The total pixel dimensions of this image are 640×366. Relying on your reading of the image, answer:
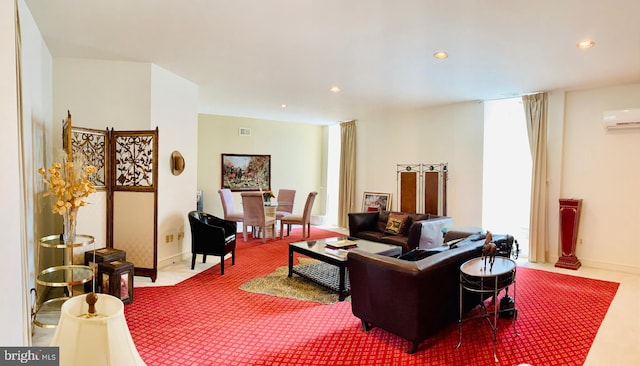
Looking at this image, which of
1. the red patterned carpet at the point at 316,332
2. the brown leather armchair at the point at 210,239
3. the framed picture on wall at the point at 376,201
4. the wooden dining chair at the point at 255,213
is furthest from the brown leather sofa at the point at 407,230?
the brown leather armchair at the point at 210,239

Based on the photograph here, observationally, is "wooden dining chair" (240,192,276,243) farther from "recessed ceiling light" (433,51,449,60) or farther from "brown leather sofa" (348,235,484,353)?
"recessed ceiling light" (433,51,449,60)

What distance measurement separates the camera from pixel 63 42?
3.79 metres

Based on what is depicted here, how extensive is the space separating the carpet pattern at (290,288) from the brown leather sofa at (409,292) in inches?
34.9

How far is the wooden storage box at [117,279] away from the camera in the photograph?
11.6ft

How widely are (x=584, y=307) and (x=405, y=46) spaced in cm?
341

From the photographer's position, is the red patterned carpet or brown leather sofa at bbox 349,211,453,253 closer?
the red patterned carpet

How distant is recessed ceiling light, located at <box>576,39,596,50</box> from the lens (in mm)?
3408

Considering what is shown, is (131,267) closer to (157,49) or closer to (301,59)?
(157,49)

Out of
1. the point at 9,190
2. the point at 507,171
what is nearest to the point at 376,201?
the point at 507,171

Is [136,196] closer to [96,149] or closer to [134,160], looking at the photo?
[134,160]

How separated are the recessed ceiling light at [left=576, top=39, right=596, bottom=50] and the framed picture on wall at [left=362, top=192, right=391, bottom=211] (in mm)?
4610

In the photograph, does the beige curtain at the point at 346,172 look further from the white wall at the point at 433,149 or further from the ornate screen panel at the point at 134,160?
the ornate screen panel at the point at 134,160

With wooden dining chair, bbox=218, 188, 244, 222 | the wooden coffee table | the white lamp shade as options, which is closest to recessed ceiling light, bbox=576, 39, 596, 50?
the wooden coffee table

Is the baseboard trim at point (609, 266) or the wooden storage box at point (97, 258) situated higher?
the wooden storage box at point (97, 258)
